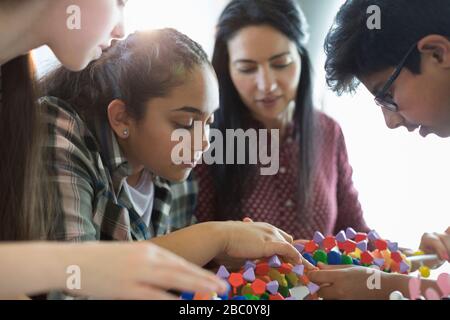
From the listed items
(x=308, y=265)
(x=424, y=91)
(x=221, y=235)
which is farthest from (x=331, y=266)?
(x=424, y=91)

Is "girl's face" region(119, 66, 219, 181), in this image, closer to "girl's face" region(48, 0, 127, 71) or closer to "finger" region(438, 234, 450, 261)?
"girl's face" region(48, 0, 127, 71)

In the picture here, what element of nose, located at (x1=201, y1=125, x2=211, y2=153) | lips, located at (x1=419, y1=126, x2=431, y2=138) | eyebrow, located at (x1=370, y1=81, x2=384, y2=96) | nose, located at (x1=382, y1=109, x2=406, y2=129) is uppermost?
eyebrow, located at (x1=370, y1=81, x2=384, y2=96)

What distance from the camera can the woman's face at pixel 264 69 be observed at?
0.87 meters

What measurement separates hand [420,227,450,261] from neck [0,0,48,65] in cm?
53

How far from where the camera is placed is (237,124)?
0.87 metres

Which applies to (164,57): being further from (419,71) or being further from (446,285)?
(446,285)

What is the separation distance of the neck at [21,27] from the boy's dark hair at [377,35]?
35 centimetres

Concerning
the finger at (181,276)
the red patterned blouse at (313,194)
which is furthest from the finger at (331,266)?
the finger at (181,276)

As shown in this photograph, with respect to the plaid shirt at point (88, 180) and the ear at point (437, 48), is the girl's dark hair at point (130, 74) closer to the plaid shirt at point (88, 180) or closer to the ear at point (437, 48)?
the plaid shirt at point (88, 180)

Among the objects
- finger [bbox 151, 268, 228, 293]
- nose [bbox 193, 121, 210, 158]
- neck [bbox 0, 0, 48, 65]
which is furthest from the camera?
nose [bbox 193, 121, 210, 158]

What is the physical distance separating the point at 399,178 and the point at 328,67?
0.70 feet

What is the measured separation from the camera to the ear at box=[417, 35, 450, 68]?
0.73m

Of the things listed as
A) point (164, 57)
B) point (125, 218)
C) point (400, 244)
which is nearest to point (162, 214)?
point (125, 218)

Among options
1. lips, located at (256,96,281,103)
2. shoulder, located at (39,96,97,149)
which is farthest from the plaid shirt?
lips, located at (256,96,281,103)
